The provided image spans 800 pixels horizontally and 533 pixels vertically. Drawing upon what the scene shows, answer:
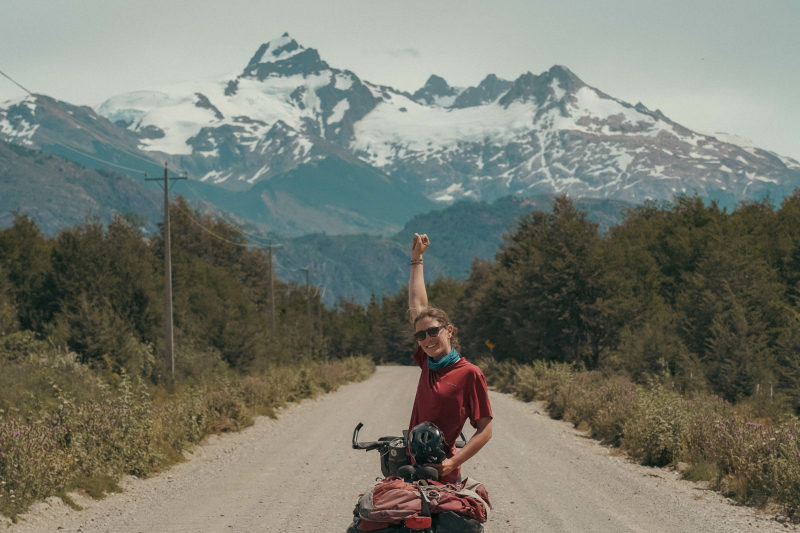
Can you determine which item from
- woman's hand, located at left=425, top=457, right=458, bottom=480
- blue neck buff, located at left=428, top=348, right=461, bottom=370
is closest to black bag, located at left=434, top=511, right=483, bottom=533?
woman's hand, located at left=425, top=457, right=458, bottom=480

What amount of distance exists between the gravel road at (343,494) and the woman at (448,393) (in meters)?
4.19

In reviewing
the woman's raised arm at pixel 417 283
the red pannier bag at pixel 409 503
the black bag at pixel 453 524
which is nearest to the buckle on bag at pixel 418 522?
the red pannier bag at pixel 409 503

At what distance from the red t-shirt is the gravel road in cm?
424

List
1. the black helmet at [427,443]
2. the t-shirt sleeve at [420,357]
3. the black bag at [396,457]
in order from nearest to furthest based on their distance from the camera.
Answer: the black helmet at [427,443], the black bag at [396,457], the t-shirt sleeve at [420,357]

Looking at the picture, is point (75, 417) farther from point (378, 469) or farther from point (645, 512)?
point (645, 512)

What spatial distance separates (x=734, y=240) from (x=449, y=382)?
125 ft

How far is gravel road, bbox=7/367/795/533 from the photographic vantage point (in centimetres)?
905

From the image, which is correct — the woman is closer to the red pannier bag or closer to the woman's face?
the woman's face

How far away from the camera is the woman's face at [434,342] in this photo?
4750 mm

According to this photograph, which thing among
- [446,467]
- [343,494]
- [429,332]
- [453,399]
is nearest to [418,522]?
[446,467]

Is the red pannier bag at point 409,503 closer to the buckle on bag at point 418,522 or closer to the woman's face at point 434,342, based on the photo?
the buckle on bag at point 418,522

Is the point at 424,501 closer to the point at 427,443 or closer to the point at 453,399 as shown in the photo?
the point at 427,443

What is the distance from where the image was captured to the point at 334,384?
1550 inches

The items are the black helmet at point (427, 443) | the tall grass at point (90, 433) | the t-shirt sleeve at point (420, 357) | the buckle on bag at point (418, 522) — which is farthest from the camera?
the tall grass at point (90, 433)
